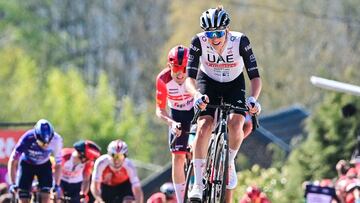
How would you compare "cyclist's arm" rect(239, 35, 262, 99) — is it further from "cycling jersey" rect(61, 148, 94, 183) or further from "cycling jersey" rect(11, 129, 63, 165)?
"cycling jersey" rect(61, 148, 94, 183)

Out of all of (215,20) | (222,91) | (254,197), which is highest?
(215,20)

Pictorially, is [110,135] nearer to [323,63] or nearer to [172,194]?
[323,63]

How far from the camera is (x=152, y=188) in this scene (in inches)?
1609

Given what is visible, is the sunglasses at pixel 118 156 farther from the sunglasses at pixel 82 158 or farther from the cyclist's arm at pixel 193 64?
the cyclist's arm at pixel 193 64

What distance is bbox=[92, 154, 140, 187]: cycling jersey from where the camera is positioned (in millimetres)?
26281

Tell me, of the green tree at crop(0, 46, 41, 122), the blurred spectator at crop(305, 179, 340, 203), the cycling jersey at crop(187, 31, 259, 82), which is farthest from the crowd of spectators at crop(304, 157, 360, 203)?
the green tree at crop(0, 46, 41, 122)

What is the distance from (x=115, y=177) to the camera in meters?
26.7

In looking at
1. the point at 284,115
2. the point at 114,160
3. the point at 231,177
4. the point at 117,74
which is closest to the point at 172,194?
the point at 114,160

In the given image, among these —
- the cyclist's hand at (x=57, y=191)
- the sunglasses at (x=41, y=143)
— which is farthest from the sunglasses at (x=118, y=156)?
the sunglasses at (x=41, y=143)

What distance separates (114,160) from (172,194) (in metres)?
1.29

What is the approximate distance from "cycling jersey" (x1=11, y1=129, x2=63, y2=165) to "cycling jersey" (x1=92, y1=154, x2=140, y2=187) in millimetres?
1810

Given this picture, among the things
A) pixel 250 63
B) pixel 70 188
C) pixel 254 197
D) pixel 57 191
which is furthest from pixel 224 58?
pixel 70 188

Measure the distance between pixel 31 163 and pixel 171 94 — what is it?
375cm

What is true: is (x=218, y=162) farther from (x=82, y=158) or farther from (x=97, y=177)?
(x=82, y=158)
